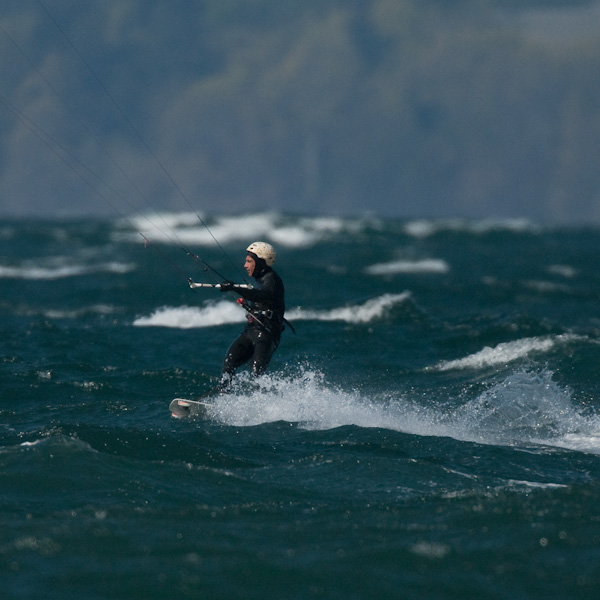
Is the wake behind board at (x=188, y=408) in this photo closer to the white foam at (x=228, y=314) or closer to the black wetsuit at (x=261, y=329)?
the black wetsuit at (x=261, y=329)

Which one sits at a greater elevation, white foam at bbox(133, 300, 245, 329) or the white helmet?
white foam at bbox(133, 300, 245, 329)

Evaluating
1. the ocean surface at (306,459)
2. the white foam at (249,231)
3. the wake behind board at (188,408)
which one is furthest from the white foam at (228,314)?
the white foam at (249,231)

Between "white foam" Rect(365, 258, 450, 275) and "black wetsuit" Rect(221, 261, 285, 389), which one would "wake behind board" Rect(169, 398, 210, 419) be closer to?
"black wetsuit" Rect(221, 261, 285, 389)

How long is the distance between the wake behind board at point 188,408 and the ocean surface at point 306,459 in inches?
4.9

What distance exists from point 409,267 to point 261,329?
106 ft

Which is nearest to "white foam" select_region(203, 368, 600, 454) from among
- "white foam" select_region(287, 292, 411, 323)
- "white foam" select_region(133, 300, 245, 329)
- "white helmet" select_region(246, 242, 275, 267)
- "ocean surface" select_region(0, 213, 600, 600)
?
"ocean surface" select_region(0, 213, 600, 600)

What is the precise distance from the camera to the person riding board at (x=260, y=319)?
12.9m

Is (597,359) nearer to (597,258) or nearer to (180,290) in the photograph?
(180,290)

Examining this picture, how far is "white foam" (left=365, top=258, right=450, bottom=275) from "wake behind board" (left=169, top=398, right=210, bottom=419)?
27618mm

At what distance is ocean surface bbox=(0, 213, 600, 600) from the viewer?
7426 mm

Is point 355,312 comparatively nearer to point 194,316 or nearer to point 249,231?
point 194,316

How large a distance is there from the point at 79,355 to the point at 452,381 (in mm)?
6652

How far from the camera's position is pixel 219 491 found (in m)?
9.32

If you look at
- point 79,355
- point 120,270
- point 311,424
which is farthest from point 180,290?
point 311,424
